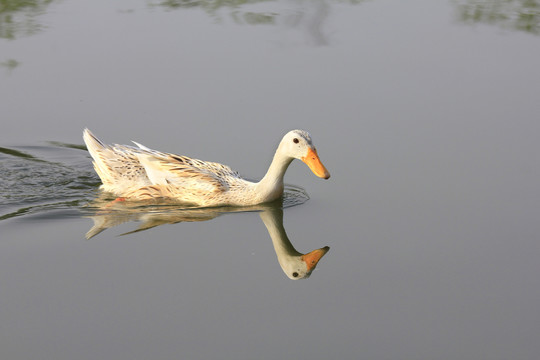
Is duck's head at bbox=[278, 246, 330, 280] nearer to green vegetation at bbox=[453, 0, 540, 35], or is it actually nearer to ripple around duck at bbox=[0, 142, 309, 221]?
ripple around duck at bbox=[0, 142, 309, 221]

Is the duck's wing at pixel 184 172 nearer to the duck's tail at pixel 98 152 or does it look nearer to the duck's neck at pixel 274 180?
the duck's neck at pixel 274 180

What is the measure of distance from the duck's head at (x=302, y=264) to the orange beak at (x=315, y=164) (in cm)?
123

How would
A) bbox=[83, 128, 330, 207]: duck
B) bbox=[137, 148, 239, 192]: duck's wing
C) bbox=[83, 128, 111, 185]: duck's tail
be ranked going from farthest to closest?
bbox=[83, 128, 111, 185]: duck's tail, bbox=[137, 148, 239, 192]: duck's wing, bbox=[83, 128, 330, 207]: duck

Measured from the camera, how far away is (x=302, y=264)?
25.9 ft

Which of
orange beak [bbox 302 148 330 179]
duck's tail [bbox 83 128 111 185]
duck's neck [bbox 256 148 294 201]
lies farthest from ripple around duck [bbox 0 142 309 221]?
orange beak [bbox 302 148 330 179]

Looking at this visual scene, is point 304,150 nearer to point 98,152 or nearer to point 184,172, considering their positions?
point 184,172

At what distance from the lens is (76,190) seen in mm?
10469

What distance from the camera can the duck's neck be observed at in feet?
31.6

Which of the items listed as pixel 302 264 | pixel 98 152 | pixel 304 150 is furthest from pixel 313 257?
pixel 98 152

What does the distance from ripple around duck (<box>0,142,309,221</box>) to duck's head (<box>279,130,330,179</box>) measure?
21.2 inches

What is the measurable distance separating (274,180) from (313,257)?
6.02 ft

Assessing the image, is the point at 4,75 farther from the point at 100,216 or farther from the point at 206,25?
the point at 100,216

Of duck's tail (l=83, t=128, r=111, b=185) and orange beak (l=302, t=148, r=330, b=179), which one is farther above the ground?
orange beak (l=302, t=148, r=330, b=179)

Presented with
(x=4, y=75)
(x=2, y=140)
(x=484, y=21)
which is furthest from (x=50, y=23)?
(x=484, y=21)
